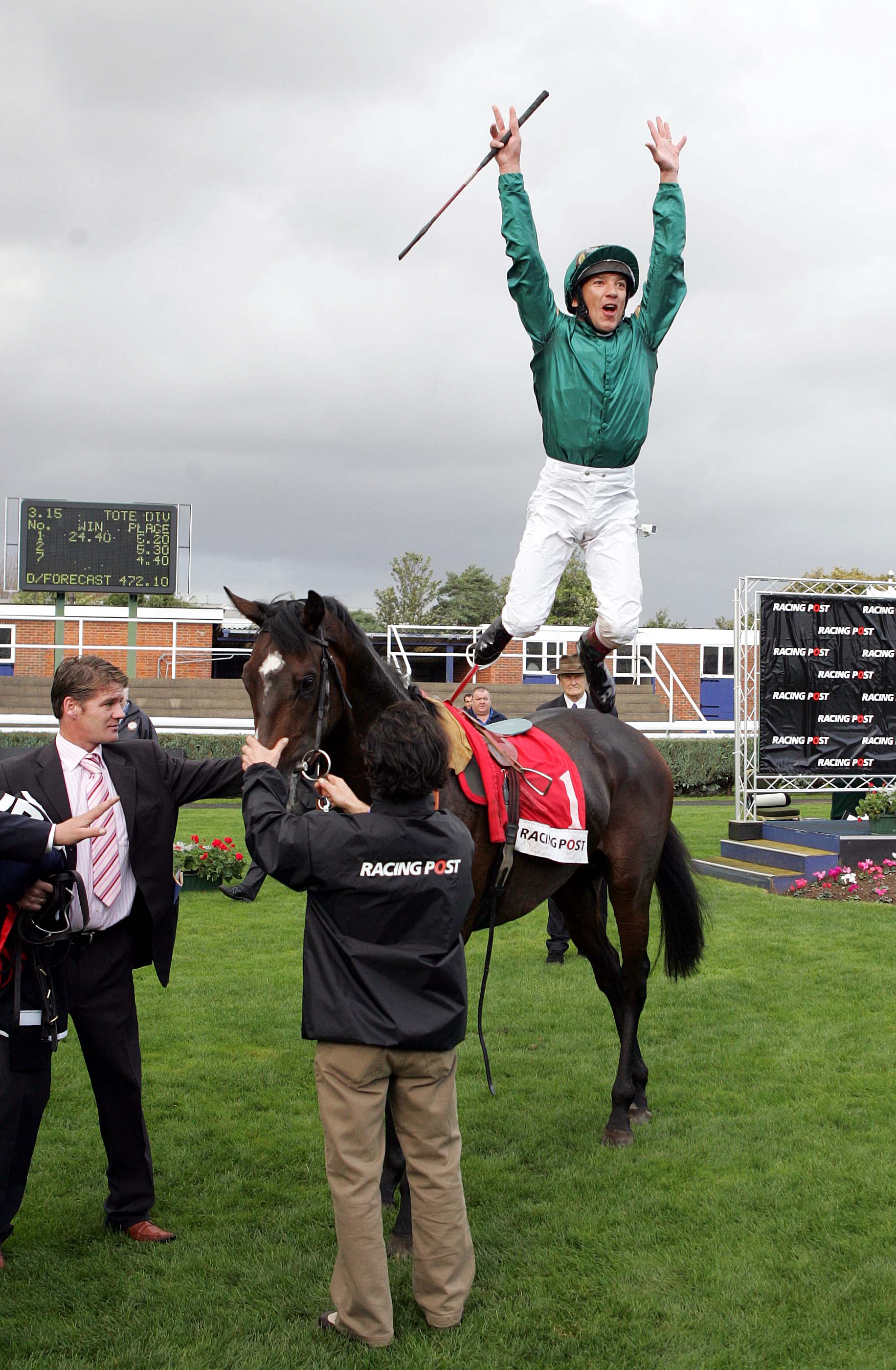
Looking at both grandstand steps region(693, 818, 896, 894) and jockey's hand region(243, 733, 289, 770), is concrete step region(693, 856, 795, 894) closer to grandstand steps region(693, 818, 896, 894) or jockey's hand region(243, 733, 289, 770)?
grandstand steps region(693, 818, 896, 894)

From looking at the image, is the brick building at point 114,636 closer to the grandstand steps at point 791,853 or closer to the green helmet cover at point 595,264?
the grandstand steps at point 791,853

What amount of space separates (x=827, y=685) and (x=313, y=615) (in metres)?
9.76

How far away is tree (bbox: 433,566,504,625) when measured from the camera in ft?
157

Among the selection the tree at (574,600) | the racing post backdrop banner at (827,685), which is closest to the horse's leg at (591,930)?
the racing post backdrop banner at (827,685)

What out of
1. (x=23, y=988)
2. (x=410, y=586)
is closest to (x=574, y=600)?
(x=410, y=586)

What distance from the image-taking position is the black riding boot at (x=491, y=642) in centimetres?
447

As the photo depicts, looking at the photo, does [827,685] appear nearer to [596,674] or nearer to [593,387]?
[596,674]

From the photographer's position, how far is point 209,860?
10406 mm

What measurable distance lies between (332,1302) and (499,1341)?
471 millimetres

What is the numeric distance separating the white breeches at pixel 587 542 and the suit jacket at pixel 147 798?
4.65 ft

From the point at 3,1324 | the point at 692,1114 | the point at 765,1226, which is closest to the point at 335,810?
the point at 3,1324

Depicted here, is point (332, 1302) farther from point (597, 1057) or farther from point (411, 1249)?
point (597, 1057)

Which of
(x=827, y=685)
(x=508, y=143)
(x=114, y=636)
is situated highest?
(x=508, y=143)

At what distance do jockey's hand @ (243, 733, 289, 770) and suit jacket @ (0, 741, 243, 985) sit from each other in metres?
0.45
